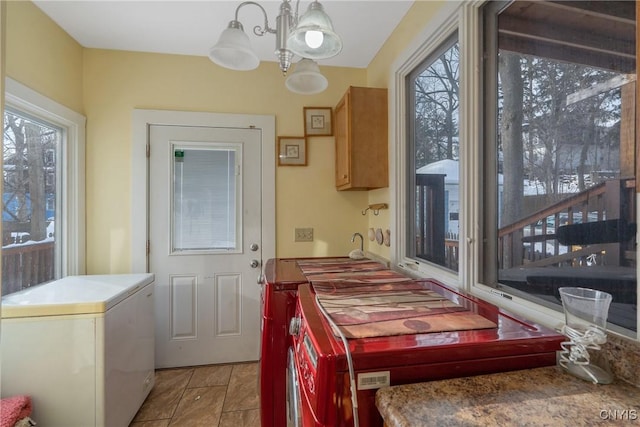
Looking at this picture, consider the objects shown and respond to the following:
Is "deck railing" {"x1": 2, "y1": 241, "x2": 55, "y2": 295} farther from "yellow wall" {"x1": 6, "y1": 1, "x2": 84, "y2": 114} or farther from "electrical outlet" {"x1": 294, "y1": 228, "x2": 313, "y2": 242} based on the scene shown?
"electrical outlet" {"x1": 294, "y1": 228, "x2": 313, "y2": 242}

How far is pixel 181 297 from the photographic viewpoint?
2.37 meters

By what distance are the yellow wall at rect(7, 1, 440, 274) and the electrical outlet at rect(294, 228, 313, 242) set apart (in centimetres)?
4

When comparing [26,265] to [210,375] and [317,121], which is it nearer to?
[210,375]

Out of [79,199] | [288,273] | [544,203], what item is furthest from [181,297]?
[544,203]

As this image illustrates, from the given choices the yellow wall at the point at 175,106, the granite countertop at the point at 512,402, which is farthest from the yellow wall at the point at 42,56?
the granite countertop at the point at 512,402

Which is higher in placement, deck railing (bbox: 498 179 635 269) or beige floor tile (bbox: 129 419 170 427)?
deck railing (bbox: 498 179 635 269)

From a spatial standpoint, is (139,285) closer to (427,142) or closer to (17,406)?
(17,406)

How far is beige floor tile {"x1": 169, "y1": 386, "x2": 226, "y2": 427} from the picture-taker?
5.87 feet

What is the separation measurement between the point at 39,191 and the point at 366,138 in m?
2.18

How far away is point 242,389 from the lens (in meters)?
2.09

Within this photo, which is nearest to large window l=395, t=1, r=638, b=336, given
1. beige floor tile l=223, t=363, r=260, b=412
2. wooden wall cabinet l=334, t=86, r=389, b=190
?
wooden wall cabinet l=334, t=86, r=389, b=190

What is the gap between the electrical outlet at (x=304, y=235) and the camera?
2.53 m

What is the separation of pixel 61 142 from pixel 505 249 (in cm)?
284

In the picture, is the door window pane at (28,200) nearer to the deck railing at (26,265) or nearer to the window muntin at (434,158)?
the deck railing at (26,265)
